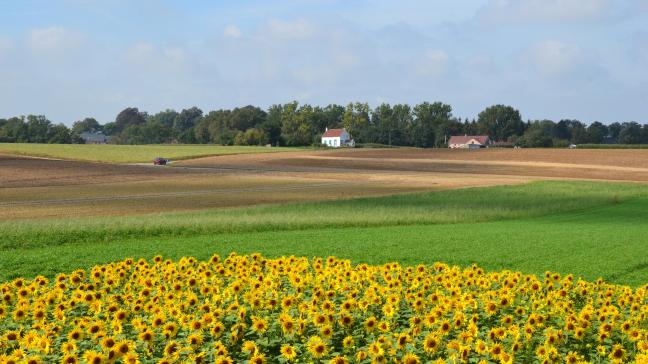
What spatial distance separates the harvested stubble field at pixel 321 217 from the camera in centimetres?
1927

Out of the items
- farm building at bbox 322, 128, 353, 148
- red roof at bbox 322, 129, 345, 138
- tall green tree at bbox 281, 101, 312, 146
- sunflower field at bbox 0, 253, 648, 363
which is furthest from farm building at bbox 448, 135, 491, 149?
sunflower field at bbox 0, 253, 648, 363

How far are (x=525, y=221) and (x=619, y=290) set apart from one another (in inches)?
777

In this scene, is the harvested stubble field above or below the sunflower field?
below

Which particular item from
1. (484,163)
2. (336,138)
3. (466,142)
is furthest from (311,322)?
(466,142)

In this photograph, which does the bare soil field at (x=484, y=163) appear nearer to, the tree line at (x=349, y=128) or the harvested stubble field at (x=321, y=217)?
the harvested stubble field at (x=321, y=217)

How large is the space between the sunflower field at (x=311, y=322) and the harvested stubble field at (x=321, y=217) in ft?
22.9

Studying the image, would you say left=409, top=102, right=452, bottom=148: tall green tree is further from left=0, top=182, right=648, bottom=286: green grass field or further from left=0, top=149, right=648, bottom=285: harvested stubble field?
left=0, top=182, right=648, bottom=286: green grass field

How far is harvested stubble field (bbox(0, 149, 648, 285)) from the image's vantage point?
1927 cm

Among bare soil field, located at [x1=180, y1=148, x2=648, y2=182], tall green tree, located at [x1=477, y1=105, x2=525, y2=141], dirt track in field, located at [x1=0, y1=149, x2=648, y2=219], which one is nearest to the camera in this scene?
dirt track in field, located at [x1=0, y1=149, x2=648, y2=219]

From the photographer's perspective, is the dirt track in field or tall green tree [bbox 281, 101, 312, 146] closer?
the dirt track in field

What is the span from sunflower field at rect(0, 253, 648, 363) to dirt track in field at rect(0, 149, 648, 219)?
974 inches

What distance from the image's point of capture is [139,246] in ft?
68.5

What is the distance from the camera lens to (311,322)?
8.42 m

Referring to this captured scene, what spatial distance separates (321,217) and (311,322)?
22375 mm
